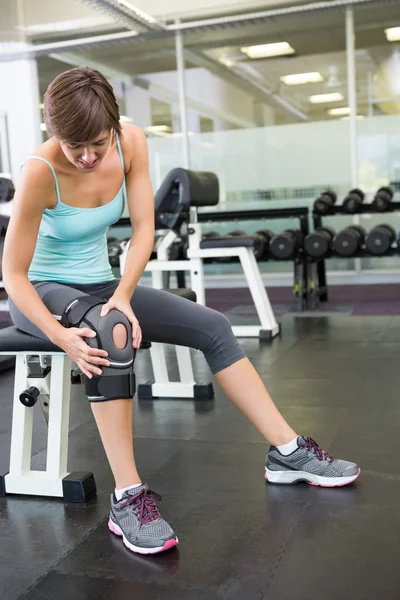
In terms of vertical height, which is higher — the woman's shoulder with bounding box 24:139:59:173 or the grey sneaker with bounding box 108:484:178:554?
the woman's shoulder with bounding box 24:139:59:173

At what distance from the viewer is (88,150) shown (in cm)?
146

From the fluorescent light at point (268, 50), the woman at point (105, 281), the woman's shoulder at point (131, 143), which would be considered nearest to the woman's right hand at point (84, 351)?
the woman at point (105, 281)

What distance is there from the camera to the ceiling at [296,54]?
6555 mm

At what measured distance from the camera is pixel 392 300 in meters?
5.59

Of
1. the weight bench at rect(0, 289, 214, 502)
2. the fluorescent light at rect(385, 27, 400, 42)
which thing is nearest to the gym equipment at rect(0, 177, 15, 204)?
the weight bench at rect(0, 289, 214, 502)

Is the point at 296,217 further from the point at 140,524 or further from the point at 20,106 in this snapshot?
the point at 140,524

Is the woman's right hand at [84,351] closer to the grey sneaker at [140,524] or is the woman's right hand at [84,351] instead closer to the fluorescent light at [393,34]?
the grey sneaker at [140,524]

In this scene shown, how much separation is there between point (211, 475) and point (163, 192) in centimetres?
185

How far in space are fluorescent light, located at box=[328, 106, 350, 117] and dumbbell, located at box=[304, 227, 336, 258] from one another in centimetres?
204

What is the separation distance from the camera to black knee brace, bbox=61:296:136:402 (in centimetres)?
152

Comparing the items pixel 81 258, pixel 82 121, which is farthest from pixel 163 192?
pixel 82 121

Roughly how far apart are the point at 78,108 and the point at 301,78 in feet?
19.2

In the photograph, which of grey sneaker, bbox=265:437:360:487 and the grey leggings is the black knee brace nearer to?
the grey leggings

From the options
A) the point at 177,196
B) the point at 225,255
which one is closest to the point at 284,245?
the point at 225,255
